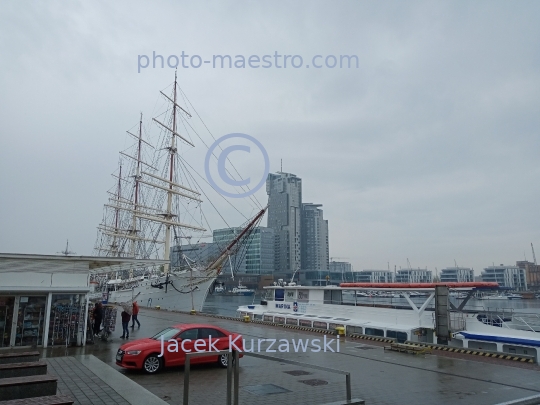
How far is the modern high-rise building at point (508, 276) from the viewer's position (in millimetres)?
118438

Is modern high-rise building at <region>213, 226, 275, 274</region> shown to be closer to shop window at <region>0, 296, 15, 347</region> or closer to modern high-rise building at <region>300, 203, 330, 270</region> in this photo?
modern high-rise building at <region>300, 203, 330, 270</region>

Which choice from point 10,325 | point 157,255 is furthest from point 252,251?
point 10,325

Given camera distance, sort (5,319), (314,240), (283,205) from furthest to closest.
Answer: (314,240)
(283,205)
(5,319)

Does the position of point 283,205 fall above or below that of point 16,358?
above

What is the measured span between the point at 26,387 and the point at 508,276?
133 meters

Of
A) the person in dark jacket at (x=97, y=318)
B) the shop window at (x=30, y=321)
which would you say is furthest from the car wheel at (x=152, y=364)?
the person in dark jacket at (x=97, y=318)

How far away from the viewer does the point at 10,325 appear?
1387 cm

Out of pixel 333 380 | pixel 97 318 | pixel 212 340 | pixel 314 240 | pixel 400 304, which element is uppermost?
pixel 314 240

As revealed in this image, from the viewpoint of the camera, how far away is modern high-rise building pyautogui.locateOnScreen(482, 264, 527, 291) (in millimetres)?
118438

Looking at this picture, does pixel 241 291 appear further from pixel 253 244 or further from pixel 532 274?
pixel 532 274

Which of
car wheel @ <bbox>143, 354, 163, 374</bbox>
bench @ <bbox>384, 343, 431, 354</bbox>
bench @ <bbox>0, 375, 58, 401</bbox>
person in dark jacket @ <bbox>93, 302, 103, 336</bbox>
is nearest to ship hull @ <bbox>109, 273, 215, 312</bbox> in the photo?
person in dark jacket @ <bbox>93, 302, 103, 336</bbox>

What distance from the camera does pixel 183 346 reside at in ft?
36.1

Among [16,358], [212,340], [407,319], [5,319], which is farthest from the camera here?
[407,319]

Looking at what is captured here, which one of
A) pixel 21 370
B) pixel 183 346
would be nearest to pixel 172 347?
pixel 183 346
